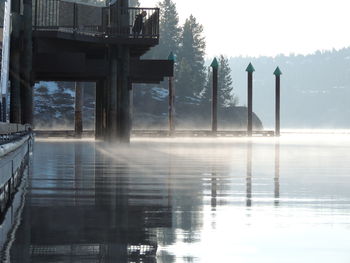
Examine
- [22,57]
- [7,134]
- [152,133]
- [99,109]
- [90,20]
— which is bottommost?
[7,134]

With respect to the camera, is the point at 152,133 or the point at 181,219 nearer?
the point at 181,219

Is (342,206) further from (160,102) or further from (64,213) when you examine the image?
(160,102)

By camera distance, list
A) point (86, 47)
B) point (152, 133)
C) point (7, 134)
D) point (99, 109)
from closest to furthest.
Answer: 1. point (7, 134)
2. point (86, 47)
3. point (99, 109)
4. point (152, 133)

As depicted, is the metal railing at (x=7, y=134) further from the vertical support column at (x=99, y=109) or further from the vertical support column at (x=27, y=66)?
the vertical support column at (x=99, y=109)

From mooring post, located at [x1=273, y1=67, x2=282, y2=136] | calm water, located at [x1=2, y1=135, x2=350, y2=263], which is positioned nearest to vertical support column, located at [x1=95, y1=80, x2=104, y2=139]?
mooring post, located at [x1=273, y1=67, x2=282, y2=136]

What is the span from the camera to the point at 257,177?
2189cm

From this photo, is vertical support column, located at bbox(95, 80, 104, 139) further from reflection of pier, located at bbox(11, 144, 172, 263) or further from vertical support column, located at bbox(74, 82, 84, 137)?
reflection of pier, located at bbox(11, 144, 172, 263)

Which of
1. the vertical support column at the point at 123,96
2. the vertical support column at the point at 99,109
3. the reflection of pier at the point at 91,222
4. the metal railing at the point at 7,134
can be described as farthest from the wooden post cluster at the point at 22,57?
the reflection of pier at the point at 91,222

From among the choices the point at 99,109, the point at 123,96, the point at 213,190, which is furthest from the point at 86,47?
the point at 213,190

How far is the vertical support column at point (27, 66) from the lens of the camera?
46.0 metres

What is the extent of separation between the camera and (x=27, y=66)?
46.5 meters

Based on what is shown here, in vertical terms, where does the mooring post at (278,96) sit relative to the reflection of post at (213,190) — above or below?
above

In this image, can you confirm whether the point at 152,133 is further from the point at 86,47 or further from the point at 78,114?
the point at 86,47

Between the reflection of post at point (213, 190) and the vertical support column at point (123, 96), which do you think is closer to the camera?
the reflection of post at point (213, 190)
